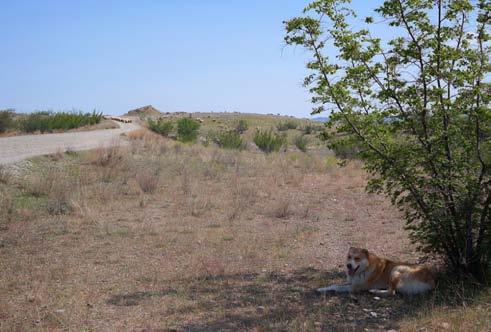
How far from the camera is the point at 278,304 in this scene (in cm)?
710

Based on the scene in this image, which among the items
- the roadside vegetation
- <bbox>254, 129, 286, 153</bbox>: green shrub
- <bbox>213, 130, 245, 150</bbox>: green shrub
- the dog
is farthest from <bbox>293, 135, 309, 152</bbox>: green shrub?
the dog

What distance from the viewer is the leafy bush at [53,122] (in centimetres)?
3525

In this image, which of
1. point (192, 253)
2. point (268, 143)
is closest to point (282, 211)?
point (192, 253)

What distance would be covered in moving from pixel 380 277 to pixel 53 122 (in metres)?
32.2

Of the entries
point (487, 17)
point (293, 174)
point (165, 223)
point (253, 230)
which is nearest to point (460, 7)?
point (487, 17)

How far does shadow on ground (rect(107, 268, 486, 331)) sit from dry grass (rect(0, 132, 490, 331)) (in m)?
0.02

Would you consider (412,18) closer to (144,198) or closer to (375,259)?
(375,259)

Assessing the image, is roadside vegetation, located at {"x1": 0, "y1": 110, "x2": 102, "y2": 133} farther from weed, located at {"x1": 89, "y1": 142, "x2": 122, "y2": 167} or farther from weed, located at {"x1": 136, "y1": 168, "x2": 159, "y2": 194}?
weed, located at {"x1": 136, "y1": 168, "x2": 159, "y2": 194}

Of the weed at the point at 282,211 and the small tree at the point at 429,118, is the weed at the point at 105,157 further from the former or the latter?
the small tree at the point at 429,118

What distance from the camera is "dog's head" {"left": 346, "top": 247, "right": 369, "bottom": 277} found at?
24.1 feet

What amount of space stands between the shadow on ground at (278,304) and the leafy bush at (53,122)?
29.7m

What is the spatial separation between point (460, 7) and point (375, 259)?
10.4 ft

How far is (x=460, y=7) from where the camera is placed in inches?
283

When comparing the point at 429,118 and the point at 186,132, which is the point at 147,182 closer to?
the point at 429,118
